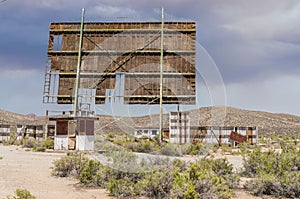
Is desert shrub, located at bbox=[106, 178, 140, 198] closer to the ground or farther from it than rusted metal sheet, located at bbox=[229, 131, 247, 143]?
closer to the ground

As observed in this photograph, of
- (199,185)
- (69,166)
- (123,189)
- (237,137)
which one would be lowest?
(123,189)

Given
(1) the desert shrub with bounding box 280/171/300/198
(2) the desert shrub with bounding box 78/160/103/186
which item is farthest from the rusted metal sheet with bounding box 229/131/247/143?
(2) the desert shrub with bounding box 78/160/103/186

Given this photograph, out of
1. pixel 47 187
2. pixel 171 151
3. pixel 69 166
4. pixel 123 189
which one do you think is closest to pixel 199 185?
pixel 123 189

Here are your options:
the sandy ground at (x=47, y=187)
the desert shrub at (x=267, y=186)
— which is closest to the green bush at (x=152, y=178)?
the sandy ground at (x=47, y=187)

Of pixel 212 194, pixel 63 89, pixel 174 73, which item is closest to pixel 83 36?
pixel 63 89

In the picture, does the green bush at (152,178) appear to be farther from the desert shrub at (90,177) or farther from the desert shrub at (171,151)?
the desert shrub at (171,151)

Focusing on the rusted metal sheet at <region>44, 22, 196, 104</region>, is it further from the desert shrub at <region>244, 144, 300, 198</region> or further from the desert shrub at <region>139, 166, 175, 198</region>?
the desert shrub at <region>139, 166, 175, 198</region>

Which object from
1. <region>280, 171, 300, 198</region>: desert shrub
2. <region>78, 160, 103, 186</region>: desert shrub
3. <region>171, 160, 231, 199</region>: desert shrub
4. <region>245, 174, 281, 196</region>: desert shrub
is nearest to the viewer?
<region>171, 160, 231, 199</region>: desert shrub

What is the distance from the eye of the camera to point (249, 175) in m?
10.2

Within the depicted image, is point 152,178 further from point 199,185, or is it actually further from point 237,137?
point 237,137

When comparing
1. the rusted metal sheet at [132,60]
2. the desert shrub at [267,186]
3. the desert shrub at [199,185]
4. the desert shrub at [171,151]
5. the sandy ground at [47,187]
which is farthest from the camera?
the rusted metal sheet at [132,60]

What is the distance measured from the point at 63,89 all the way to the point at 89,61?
10.8 feet

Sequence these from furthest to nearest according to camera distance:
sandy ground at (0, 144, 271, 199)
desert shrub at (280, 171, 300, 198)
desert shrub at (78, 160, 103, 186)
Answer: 1. desert shrub at (78, 160, 103, 186)
2. desert shrub at (280, 171, 300, 198)
3. sandy ground at (0, 144, 271, 199)

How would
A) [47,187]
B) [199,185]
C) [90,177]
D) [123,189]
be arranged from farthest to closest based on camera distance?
[90,177], [47,187], [123,189], [199,185]
